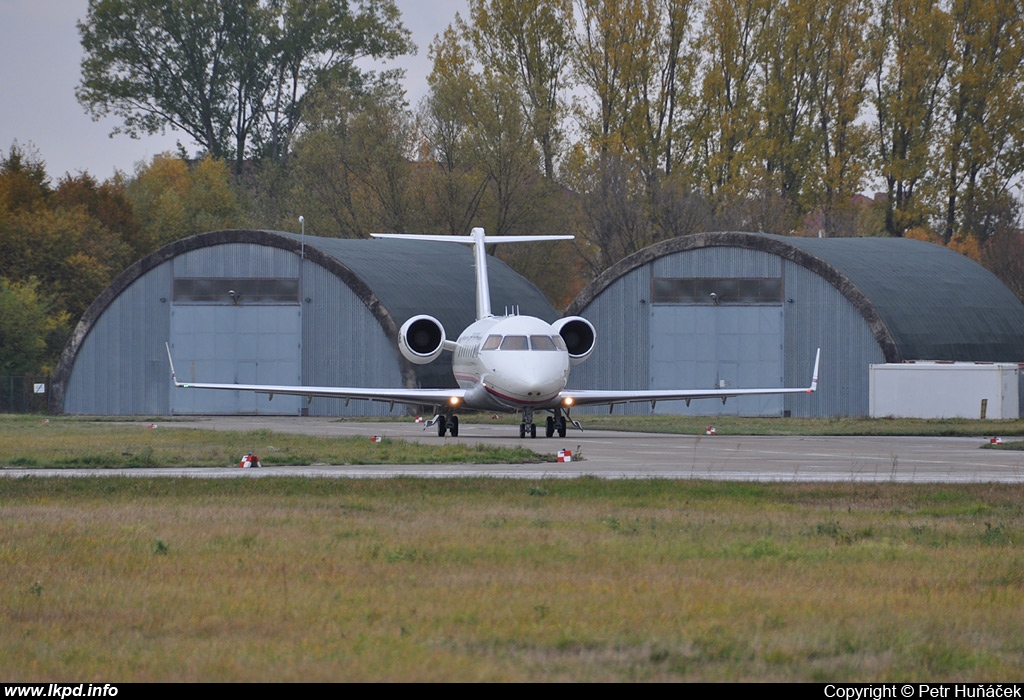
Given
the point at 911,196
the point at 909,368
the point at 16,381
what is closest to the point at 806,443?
the point at 909,368

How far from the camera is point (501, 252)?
3219 inches

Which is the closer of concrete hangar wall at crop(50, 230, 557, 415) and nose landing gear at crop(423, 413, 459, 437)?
nose landing gear at crop(423, 413, 459, 437)

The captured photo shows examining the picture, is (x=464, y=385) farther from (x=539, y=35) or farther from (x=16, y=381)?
(x=539, y=35)

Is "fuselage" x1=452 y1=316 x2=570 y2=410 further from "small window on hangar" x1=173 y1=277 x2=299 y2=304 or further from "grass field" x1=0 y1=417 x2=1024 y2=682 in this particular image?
"small window on hangar" x1=173 y1=277 x2=299 y2=304

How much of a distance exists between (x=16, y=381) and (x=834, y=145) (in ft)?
140

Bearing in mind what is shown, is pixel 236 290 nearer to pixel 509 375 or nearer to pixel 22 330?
pixel 22 330

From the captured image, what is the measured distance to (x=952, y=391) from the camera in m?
46.2

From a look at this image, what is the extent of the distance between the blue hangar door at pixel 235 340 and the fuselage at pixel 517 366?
716 inches

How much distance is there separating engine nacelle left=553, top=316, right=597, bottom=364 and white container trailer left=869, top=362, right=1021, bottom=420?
1262 cm

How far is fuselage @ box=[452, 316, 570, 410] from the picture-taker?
1368 inches

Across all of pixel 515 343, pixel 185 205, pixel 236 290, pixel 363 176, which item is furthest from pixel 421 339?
pixel 185 205

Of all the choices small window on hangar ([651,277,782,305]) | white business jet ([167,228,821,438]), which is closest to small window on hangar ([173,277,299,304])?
small window on hangar ([651,277,782,305])

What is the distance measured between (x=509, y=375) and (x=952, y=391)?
18.0 m

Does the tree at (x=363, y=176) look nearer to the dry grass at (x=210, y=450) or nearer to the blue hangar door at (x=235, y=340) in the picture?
the blue hangar door at (x=235, y=340)
